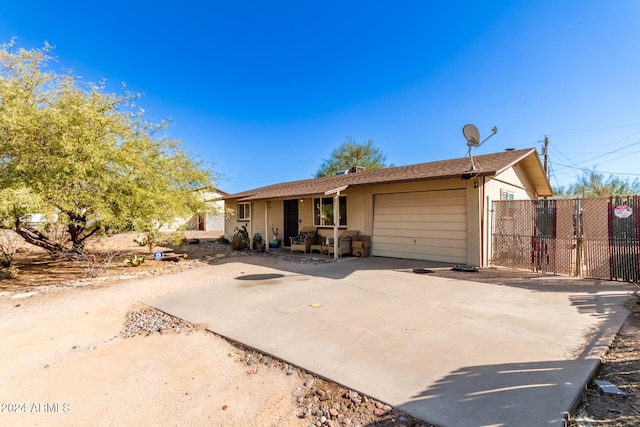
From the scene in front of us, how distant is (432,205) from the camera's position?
29.6ft

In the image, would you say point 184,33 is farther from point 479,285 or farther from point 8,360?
point 479,285

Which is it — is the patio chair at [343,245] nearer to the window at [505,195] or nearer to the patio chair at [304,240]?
the patio chair at [304,240]

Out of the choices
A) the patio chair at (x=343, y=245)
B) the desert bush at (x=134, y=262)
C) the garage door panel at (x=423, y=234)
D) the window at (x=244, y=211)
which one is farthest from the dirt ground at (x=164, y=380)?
the window at (x=244, y=211)

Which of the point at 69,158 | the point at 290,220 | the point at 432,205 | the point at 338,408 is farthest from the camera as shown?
the point at 290,220

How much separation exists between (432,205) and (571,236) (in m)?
3.42

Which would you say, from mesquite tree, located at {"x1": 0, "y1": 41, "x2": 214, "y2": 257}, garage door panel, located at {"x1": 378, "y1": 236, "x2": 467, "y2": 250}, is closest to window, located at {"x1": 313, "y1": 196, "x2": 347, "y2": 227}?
garage door panel, located at {"x1": 378, "y1": 236, "x2": 467, "y2": 250}

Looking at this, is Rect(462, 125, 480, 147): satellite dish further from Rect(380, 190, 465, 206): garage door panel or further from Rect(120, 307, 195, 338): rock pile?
Rect(120, 307, 195, 338): rock pile

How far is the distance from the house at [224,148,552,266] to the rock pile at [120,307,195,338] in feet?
20.3

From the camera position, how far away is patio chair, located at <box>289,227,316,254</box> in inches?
457

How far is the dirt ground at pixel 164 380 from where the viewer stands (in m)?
2.21

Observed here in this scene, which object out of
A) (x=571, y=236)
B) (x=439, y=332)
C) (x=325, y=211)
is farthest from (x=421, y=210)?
(x=439, y=332)

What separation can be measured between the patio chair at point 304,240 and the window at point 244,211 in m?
4.28

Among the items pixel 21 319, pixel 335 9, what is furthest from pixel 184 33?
pixel 21 319

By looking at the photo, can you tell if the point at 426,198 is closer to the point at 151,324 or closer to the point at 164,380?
the point at 151,324
